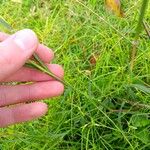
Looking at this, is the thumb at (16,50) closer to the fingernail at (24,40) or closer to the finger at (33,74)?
the fingernail at (24,40)

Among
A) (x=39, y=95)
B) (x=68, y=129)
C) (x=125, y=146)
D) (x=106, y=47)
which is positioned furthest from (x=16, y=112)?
(x=106, y=47)

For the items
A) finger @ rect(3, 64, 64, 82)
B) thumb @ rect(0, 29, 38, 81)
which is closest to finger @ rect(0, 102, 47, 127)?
finger @ rect(3, 64, 64, 82)

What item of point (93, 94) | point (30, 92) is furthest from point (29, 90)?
point (93, 94)

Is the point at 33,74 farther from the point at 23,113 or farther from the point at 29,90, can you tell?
the point at 23,113

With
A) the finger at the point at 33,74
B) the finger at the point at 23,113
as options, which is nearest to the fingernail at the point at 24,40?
the finger at the point at 33,74

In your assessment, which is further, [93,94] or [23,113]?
[93,94]

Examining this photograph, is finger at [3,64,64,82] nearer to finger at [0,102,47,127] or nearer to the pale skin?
the pale skin
